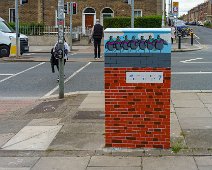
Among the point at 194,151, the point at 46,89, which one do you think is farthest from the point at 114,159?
the point at 46,89

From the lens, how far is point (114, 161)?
5969 mm

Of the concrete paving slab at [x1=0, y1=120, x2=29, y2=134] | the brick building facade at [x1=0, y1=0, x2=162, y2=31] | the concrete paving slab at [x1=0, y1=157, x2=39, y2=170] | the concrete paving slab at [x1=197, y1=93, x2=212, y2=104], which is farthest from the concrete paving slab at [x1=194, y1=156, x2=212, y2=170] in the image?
the brick building facade at [x1=0, y1=0, x2=162, y2=31]

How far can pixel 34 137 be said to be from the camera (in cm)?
723

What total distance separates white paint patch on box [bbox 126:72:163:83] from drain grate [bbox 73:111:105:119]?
2.41 meters

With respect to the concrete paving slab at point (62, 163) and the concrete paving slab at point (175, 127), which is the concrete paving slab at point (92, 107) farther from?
the concrete paving slab at point (62, 163)

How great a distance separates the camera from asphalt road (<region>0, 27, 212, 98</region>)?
12561 mm

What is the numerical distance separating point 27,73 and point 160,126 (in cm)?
1087

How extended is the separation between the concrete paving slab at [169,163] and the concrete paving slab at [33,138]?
66.0 inches

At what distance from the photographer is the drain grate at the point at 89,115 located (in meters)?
8.56

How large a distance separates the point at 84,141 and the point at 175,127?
5.80 ft

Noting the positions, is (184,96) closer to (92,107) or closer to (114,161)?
(92,107)

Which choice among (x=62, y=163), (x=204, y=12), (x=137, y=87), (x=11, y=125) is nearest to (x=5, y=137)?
(x=11, y=125)

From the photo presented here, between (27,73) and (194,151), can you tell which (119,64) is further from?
(27,73)

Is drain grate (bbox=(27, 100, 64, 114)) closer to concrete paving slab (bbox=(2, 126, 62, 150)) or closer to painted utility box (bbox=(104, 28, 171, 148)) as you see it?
concrete paving slab (bbox=(2, 126, 62, 150))
